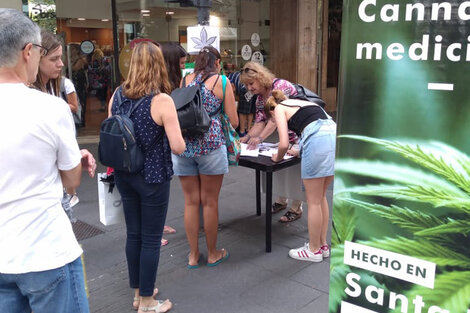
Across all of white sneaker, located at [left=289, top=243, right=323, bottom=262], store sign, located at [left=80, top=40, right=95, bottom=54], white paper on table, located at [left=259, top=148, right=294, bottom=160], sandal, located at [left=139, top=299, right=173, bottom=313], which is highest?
store sign, located at [left=80, top=40, right=95, bottom=54]

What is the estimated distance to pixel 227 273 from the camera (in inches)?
155

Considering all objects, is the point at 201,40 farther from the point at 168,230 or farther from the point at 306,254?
the point at 306,254

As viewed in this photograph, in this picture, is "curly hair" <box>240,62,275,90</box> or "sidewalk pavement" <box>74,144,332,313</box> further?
"curly hair" <box>240,62,275,90</box>

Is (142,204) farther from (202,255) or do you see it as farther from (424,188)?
(424,188)

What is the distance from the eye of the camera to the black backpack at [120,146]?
2.85 meters

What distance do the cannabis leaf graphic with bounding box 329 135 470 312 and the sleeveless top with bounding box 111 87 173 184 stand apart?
1.61 metres

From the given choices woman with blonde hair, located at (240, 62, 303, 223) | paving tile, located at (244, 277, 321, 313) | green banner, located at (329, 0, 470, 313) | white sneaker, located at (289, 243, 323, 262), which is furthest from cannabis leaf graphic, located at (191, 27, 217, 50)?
green banner, located at (329, 0, 470, 313)

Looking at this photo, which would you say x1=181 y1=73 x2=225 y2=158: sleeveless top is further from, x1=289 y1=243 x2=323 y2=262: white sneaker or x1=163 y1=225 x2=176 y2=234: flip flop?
x1=163 y1=225 x2=176 y2=234: flip flop

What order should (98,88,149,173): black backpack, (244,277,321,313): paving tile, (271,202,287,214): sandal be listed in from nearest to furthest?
(98,88,149,173): black backpack, (244,277,321,313): paving tile, (271,202,287,214): sandal

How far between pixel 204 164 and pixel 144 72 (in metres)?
1.00

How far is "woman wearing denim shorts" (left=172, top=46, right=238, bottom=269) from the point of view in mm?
3643

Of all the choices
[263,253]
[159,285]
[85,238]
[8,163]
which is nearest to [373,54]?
[8,163]

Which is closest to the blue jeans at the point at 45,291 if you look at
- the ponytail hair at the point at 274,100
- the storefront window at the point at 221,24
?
the ponytail hair at the point at 274,100

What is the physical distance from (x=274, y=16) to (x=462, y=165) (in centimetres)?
1149
